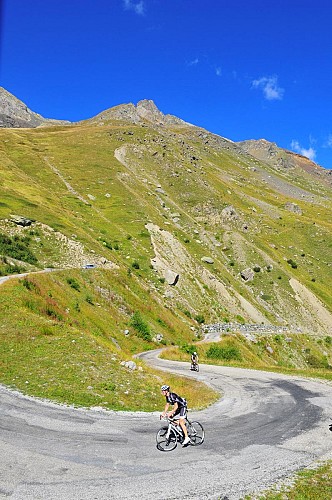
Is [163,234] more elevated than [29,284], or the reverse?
[163,234]

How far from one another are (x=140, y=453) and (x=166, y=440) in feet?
4.12

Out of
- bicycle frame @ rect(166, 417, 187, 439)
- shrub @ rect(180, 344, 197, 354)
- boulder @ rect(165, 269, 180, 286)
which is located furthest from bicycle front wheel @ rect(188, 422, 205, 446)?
boulder @ rect(165, 269, 180, 286)

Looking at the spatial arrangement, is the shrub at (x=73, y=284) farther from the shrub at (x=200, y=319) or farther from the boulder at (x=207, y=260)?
the boulder at (x=207, y=260)

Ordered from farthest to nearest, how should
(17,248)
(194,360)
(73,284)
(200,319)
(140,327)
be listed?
1. (200,319)
2. (17,248)
3. (140,327)
4. (73,284)
5. (194,360)

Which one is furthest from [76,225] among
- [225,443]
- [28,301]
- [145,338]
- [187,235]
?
[225,443]

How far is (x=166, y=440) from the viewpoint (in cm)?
1384

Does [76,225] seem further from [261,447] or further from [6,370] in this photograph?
[261,447]

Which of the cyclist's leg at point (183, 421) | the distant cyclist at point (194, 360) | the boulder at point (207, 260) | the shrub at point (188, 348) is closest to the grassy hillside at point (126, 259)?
the boulder at point (207, 260)

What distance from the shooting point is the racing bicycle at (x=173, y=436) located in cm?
1380

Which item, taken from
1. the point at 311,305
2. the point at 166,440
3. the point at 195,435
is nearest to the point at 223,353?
the point at 195,435

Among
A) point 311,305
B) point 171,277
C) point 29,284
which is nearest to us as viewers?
point 29,284

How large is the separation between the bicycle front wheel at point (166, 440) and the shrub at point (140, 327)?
36894mm

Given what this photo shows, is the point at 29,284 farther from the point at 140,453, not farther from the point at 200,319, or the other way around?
the point at 200,319

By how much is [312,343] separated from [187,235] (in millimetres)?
42627
